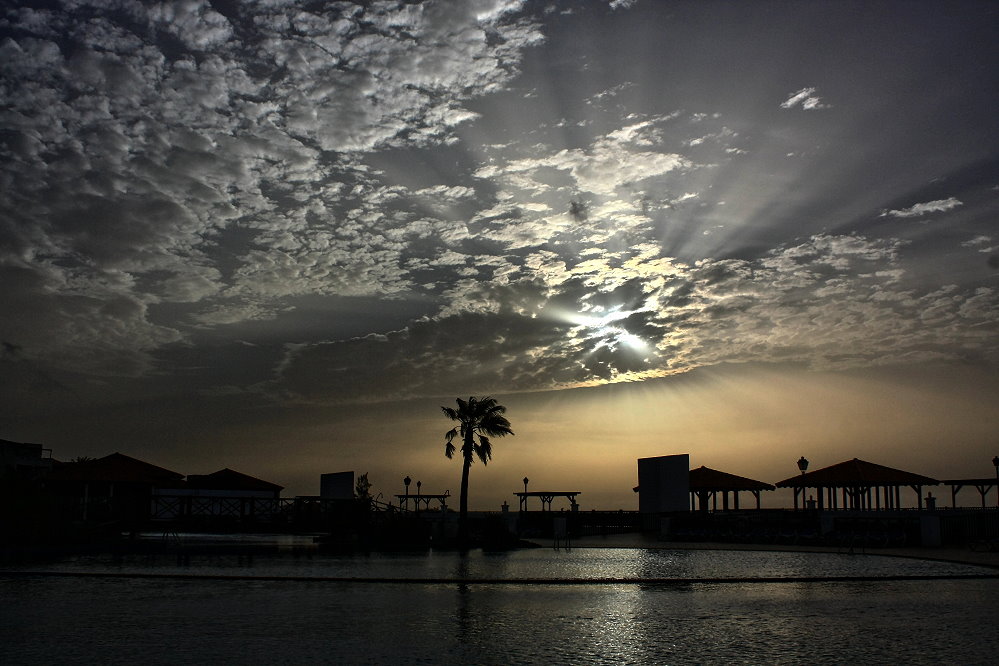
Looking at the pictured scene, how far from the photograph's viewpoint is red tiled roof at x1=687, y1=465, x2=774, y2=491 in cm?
5447

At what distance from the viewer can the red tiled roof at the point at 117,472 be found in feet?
148

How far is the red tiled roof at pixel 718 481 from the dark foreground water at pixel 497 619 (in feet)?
89.2

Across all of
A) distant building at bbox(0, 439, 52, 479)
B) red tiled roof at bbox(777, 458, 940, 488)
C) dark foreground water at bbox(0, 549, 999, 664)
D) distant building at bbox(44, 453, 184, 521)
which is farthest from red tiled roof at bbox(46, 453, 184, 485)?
red tiled roof at bbox(777, 458, 940, 488)

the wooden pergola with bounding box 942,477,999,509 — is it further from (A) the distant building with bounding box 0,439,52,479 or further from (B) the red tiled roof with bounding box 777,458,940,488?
(A) the distant building with bounding box 0,439,52,479

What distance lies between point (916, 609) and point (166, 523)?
128 ft

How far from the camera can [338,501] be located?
49.6 meters

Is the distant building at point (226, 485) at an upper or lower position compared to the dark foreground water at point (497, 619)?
upper

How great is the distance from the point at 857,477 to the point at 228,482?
3657cm

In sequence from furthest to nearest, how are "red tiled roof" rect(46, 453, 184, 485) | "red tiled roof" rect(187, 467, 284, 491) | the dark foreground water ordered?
"red tiled roof" rect(187, 467, 284, 491)
"red tiled roof" rect(46, 453, 184, 485)
the dark foreground water

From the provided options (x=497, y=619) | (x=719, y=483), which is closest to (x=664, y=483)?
(x=719, y=483)

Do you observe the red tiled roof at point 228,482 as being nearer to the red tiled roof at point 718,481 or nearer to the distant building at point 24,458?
the distant building at point 24,458

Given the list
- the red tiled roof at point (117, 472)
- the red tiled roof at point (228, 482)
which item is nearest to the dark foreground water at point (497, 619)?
the red tiled roof at point (117, 472)

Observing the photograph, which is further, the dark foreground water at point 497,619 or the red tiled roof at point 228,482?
the red tiled roof at point 228,482

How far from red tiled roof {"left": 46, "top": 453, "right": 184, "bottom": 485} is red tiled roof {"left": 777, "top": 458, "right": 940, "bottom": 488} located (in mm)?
35492
